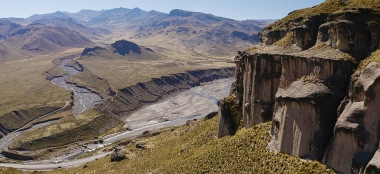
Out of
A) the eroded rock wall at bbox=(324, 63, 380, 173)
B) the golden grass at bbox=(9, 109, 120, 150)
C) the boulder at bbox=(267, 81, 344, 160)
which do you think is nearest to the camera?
the eroded rock wall at bbox=(324, 63, 380, 173)

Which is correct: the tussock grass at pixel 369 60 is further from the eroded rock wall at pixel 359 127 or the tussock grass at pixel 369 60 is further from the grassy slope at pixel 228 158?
the grassy slope at pixel 228 158

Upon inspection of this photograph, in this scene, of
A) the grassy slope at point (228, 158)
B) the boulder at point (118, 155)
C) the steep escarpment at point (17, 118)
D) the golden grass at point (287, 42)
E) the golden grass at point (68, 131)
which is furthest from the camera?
the steep escarpment at point (17, 118)

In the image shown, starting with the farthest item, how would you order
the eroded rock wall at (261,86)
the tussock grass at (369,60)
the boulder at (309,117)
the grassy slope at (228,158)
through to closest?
the eroded rock wall at (261,86) < the grassy slope at (228,158) < the boulder at (309,117) < the tussock grass at (369,60)

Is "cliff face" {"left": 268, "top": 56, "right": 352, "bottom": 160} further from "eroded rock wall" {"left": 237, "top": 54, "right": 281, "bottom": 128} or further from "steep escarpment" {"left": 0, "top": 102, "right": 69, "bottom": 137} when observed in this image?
"steep escarpment" {"left": 0, "top": 102, "right": 69, "bottom": 137}

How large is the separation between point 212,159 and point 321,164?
1816 centimetres

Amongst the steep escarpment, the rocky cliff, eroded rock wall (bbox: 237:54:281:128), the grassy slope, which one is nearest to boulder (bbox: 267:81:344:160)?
the rocky cliff

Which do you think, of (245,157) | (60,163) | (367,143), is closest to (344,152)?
(367,143)

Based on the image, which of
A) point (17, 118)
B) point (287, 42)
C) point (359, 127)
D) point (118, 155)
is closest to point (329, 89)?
point (359, 127)

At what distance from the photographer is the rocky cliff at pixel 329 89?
38.1 meters

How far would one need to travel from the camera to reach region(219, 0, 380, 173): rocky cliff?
38.1 metres

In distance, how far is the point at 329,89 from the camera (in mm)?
42781

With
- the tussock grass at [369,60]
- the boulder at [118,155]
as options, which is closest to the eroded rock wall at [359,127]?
the tussock grass at [369,60]

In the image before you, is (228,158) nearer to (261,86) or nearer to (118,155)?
(261,86)

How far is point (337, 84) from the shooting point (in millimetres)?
42906
